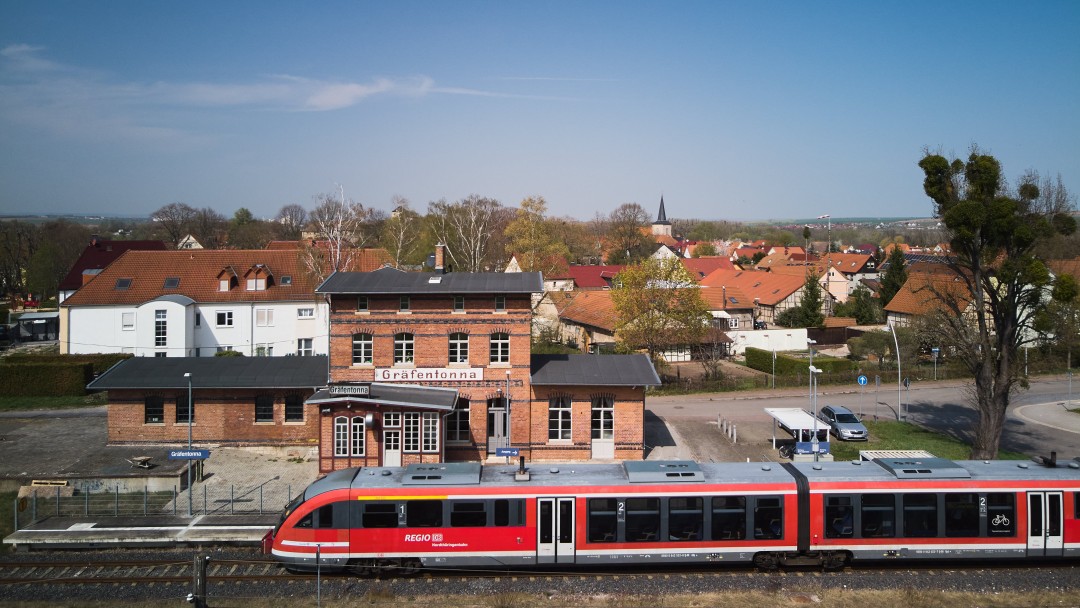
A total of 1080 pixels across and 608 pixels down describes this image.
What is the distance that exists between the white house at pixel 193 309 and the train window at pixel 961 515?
116ft

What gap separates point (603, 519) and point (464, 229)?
52.8 m

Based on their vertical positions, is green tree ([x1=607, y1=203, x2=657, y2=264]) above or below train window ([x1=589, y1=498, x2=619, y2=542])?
above

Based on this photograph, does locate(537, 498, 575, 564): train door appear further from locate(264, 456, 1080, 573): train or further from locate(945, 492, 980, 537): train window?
locate(945, 492, 980, 537): train window

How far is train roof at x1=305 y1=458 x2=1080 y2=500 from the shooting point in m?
17.7

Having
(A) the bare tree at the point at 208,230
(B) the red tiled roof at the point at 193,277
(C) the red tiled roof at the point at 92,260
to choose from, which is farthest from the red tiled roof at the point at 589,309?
(A) the bare tree at the point at 208,230

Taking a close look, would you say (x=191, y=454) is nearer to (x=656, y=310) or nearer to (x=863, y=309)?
(x=656, y=310)

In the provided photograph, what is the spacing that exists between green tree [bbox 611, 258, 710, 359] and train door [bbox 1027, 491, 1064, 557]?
25829 millimetres

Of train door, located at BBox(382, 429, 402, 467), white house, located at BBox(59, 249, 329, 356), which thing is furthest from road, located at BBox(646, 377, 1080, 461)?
white house, located at BBox(59, 249, 329, 356)

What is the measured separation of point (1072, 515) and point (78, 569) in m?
23.4

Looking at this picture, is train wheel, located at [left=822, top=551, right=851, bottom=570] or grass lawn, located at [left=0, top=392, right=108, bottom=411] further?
grass lawn, located at [left=0, top=392, right=108, bottom=411]

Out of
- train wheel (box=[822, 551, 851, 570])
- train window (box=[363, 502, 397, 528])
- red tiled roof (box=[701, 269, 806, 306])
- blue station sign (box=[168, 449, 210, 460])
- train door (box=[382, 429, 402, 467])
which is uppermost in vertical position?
red tiled roof (box=[701, 269, 806, 306])

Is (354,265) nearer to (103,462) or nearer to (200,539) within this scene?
(103,462)

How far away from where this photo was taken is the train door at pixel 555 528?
687 inches

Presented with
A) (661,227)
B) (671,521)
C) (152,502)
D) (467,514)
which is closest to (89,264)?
(152,502)
